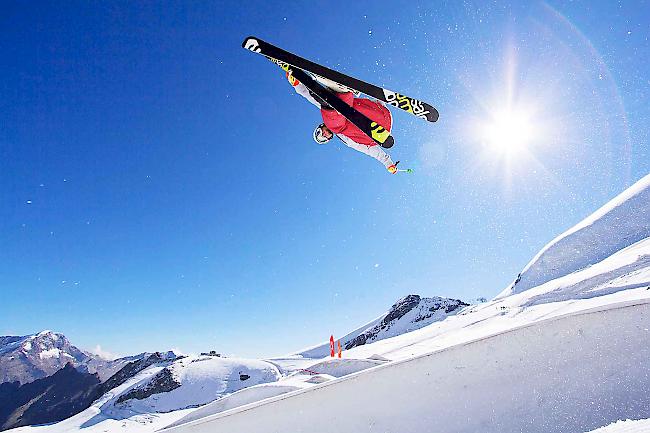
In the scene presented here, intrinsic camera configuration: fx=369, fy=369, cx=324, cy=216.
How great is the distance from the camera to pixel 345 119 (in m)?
7.21

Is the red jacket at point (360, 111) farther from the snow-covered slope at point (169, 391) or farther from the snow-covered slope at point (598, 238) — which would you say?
the snow-covered slope at point (598, 238)

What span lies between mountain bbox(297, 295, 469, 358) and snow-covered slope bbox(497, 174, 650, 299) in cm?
1861

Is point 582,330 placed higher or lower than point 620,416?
higher

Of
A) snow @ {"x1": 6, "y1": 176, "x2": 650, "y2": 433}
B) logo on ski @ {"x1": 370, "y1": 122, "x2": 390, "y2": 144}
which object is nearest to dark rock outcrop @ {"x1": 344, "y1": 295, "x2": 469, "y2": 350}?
logo on ski @ {"x1": 370, "y1": 122, "x2": 390, "y2": 144}

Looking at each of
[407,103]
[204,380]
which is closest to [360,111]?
[407,103]

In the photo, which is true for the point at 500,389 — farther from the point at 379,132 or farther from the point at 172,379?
the point at 172,379

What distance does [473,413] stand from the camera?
12.3 ft

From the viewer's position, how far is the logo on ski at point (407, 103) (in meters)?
7.56

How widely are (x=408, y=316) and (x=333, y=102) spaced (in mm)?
61284

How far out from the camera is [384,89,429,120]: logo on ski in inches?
298

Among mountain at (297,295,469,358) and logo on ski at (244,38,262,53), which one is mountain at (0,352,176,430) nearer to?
mountain at (297,295,469,358)

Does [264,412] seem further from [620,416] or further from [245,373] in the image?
[245,373]

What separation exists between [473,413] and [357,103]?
551 centimetres

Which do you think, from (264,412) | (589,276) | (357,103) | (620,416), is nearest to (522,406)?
(620,416)
